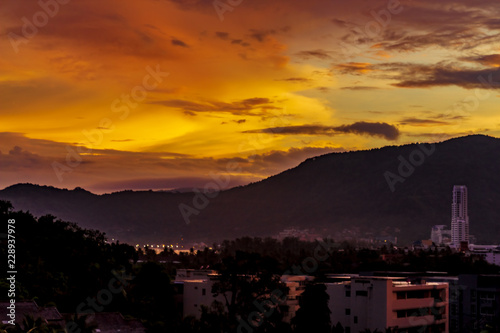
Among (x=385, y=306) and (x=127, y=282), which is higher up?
(x=127, y=282)

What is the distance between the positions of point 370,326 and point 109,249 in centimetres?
2840

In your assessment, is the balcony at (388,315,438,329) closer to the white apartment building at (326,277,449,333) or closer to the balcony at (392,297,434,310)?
the white apartment building at (326,277,449,333)

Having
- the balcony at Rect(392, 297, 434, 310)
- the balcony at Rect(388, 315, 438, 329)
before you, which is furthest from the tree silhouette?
the balcony at Rect(392, 297, 434, 310)

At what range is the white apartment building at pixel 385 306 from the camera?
5662 cm

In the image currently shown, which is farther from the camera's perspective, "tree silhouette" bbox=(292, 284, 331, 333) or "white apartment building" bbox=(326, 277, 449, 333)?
"white apartment building" bbox=(326, 277, 449, 333)

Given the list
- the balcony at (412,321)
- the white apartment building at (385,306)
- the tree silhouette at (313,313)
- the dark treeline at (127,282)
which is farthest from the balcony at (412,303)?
Result: the tree silhouette at (313,313)

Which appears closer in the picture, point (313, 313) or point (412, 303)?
point (313, 313)

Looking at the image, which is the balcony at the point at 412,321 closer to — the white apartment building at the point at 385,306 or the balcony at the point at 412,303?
the white apartment building at the point at 385,306

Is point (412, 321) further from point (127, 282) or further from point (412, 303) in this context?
point (127, 282)

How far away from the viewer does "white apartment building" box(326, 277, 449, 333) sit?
56.6 metres

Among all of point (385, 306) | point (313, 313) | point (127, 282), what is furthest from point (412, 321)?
point (127, 282)

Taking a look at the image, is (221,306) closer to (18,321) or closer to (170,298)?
(170,298)

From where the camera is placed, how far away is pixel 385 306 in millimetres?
56312

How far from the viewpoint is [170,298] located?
66438 millimetres
